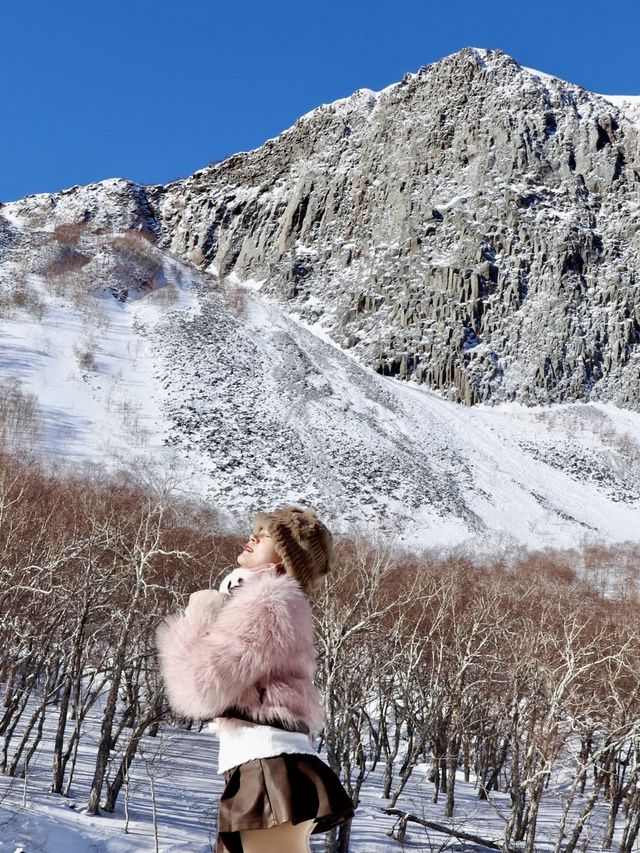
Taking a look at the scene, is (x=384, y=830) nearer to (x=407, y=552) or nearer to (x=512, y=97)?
(x=407, y=552)

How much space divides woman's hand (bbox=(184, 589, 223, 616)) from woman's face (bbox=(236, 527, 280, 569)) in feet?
0.71

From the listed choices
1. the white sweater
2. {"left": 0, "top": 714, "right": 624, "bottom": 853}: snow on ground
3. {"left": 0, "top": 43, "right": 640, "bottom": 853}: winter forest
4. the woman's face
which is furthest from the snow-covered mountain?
the white sweater

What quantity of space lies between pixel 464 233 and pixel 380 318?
842 inches

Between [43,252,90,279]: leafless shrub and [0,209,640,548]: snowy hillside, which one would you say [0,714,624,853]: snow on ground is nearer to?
[0,209,640,548]: snowy hillside

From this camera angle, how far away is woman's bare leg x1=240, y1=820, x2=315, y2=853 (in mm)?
2215

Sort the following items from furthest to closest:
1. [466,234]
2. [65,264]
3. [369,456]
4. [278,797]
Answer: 1. [466,234]
2. [65,264]
3. [369,456]
4. [278,797]

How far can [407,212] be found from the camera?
116 meters

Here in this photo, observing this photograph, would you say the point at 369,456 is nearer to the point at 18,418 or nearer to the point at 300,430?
the point at 300,430

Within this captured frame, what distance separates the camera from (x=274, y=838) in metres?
2.22

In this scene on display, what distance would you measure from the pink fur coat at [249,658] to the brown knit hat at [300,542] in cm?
14

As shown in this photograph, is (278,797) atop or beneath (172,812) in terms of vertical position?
atop

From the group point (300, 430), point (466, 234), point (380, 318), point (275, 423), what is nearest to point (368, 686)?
point (300, 430)

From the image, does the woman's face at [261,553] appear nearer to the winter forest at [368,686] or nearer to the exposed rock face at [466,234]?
the winter forest at [368,686]

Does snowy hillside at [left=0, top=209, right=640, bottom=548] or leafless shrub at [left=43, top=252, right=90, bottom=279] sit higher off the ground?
leafless shrub at [left=43, top=252, right=90, bottom=279]
